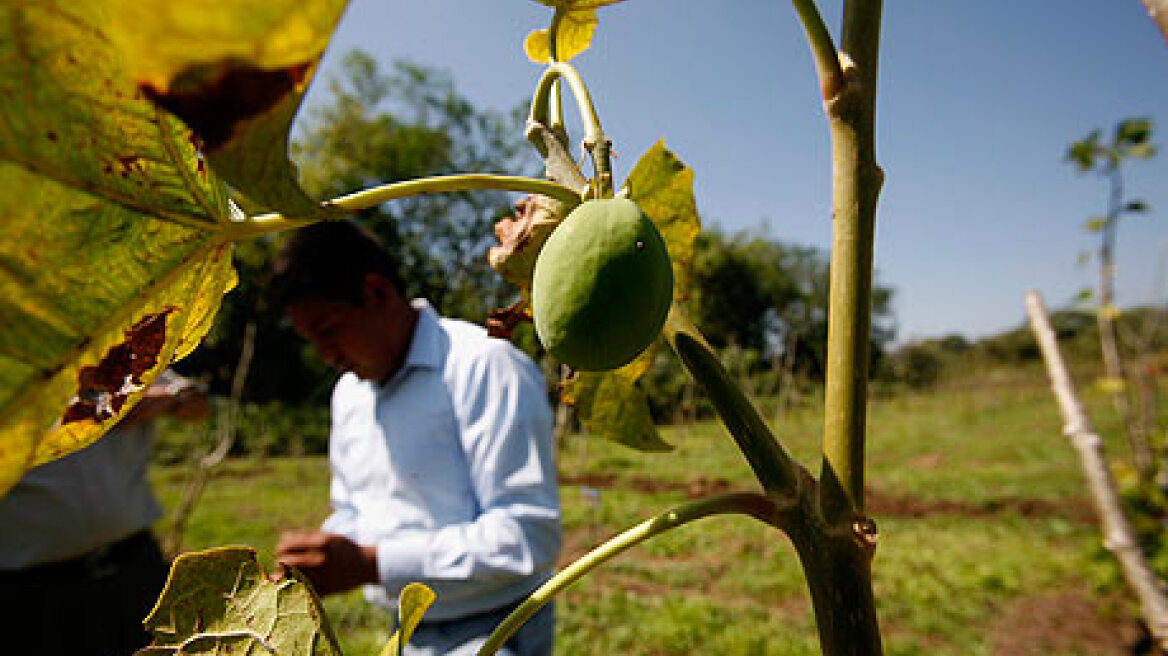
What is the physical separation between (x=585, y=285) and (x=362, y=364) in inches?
87.1

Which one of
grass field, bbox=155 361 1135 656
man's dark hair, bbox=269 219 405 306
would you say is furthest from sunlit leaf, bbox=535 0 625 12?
grass field, bbox=155 361 1135 656

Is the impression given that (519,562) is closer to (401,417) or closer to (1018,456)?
(401,417)

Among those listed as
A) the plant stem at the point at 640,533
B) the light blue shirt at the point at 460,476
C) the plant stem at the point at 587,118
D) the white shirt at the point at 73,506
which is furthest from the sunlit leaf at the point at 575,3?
the white shirt at the point at 73,506

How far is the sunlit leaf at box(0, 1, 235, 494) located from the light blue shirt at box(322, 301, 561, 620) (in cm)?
Result: 185

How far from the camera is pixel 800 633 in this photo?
4.91 metres

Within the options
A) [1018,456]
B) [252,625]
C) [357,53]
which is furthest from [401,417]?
[357,53]

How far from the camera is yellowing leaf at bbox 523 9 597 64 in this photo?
0.68 metres

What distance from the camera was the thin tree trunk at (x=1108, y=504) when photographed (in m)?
1.10

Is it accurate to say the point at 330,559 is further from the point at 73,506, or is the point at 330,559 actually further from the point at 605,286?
the point at 605,286

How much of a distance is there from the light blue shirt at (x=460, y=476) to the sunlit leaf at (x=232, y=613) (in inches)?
65.0

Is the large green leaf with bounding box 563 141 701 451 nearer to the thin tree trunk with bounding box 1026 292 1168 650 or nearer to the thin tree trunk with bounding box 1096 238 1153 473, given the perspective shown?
the thin tree trunk with bounding box 1026 292 1168 650

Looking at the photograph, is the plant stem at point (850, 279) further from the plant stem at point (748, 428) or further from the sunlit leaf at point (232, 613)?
the sunlit leaf at point (232, 613)

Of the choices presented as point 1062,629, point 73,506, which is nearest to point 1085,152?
point 1062,629

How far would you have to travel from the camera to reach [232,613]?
0.55 metres
